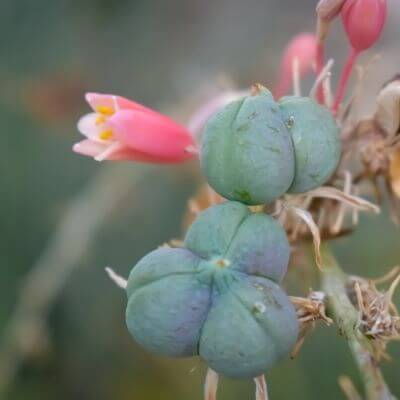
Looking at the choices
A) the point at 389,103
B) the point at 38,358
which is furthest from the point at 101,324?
the point at 389,103

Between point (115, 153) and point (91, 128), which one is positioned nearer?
point (115, 153)

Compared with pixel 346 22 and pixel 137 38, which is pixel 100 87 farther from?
pixel 346 22

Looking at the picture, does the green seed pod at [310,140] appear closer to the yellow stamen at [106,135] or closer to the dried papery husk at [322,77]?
Answer: the dried papery husk at [322,77]

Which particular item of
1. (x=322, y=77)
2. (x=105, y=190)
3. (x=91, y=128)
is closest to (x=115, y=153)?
(x=91, y=128)

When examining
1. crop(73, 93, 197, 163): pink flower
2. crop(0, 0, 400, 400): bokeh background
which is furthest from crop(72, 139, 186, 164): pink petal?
crop(0, 0, 400, 400): bokeh background

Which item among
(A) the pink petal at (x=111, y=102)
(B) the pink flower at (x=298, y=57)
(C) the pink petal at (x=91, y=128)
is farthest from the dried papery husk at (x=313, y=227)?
(B) the pink flower at (x=298, y=57)

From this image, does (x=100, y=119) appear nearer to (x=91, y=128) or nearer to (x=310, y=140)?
(x=91, y=128)
